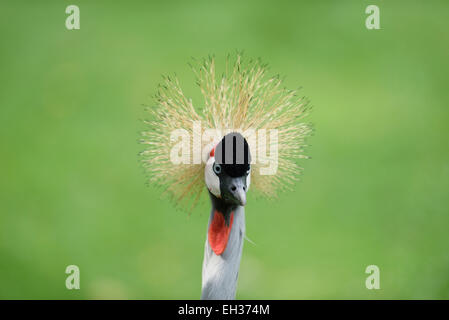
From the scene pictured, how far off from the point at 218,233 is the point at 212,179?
17 cm

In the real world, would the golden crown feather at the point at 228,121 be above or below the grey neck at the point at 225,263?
above

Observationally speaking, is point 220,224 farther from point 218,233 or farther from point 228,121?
point 228,121

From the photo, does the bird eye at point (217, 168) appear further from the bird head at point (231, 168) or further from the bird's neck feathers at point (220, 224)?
the bird's neck feathers at point (220, 224)

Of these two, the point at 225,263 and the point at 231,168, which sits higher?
the point at 231,168

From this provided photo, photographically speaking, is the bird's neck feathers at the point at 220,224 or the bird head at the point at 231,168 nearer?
the bird head at the point at 231,168

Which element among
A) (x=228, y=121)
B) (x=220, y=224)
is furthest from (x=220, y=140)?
(x=220, y=224)

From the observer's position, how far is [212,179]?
131 cm

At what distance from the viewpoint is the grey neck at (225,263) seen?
138 cm

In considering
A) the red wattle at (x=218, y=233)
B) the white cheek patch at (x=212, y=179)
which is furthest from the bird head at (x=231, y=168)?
the red wattle at (x=218, y=233)

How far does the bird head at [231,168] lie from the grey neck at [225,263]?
8cm

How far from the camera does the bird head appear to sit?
1227 mm

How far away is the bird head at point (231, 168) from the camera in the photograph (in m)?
1.23

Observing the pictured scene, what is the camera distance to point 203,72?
1.42 meters

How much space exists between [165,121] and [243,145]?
279mm
